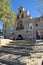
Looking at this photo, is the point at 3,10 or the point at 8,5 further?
the point at 8,5

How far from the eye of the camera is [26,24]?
35.1 meters

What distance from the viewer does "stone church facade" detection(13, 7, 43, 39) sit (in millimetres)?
32938

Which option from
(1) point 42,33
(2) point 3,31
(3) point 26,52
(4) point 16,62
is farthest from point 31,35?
(4) point 16,62

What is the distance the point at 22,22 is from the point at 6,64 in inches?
1065

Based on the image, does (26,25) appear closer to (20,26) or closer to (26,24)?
(26,24)

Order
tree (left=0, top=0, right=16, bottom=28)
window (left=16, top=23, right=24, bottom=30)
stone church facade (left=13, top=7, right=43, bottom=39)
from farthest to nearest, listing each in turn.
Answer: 1. window (left=16, top=23, right=24, bottom=30)
2. stone church facade (left=13, top=7, right=43, bottom=39)
3. tree (left=0, top=0, right=16, bottom=28)

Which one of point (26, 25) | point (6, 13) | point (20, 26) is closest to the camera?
point (6, 13)

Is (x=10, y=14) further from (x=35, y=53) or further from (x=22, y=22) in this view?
(x=22, y=22)

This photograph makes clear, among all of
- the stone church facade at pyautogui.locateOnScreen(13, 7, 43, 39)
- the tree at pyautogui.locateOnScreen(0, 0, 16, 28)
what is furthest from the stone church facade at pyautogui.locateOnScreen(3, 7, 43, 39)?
the tree at pyautogui.locateOnScreen(0, 0, 16, 28)

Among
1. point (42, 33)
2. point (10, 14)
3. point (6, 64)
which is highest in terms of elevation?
point (10, 14)

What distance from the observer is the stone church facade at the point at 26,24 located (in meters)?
32.9

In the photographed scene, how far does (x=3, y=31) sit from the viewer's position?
1535 inches

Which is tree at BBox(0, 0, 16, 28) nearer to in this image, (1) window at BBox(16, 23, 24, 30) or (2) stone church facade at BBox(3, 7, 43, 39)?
(2) stone church facade at BBox(3, 7, 43, 39)

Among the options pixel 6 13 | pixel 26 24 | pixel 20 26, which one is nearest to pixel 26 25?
pixel 26 24
